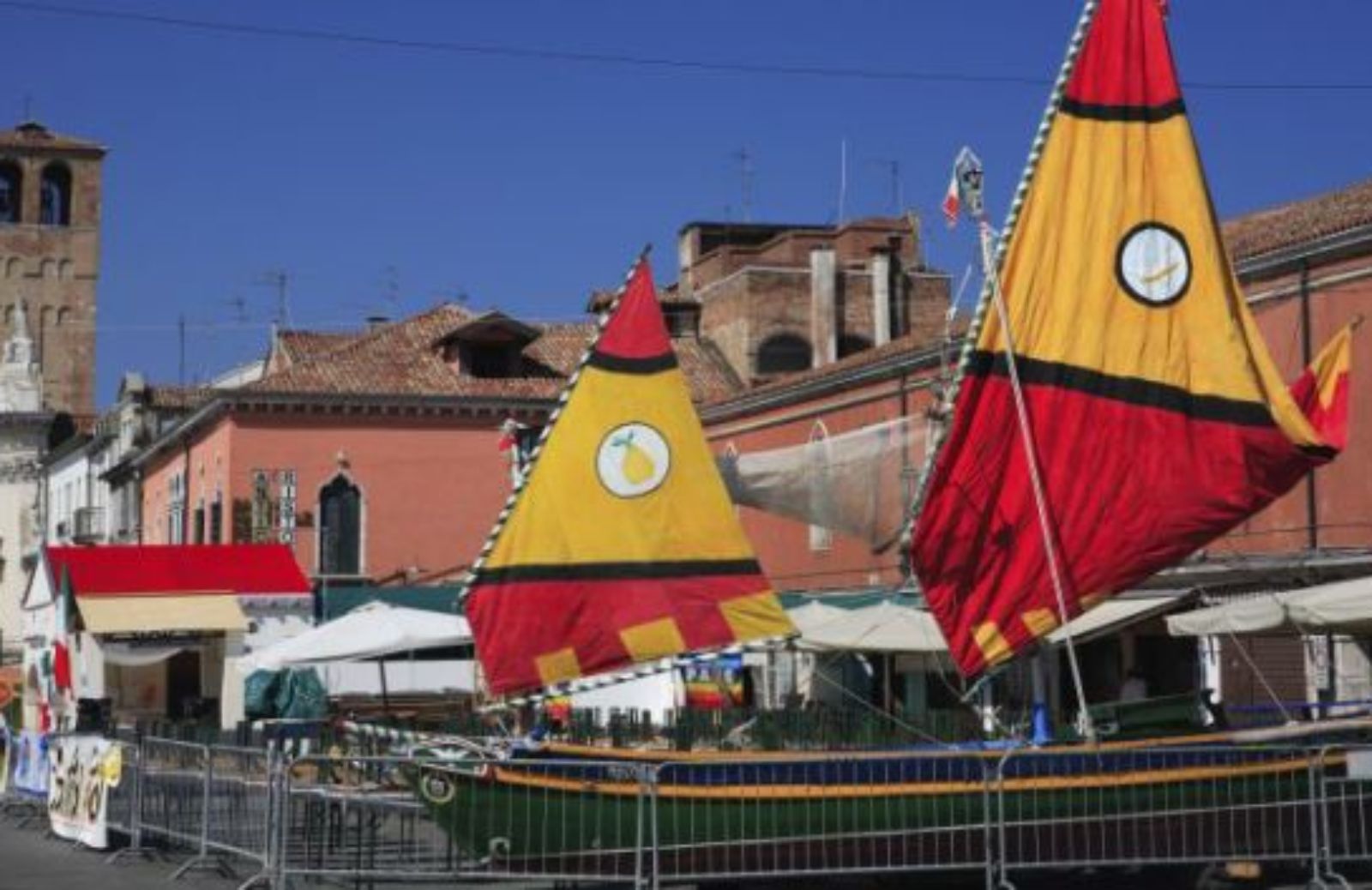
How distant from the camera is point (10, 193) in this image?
91000 millimetres

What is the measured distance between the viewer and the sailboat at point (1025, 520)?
41.8 ft

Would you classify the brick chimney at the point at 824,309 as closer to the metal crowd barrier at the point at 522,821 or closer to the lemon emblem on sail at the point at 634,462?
the lemon emblem on sail at the point at 634,462

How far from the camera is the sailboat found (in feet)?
41.8

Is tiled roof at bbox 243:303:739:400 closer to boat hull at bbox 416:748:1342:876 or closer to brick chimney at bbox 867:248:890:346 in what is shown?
brick chimney at bbox 867:248:890:346

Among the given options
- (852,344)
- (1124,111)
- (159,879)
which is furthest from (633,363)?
(852,344)

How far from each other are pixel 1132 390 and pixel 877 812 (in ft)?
12.0

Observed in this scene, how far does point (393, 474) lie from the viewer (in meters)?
44.7

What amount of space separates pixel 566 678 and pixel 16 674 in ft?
102

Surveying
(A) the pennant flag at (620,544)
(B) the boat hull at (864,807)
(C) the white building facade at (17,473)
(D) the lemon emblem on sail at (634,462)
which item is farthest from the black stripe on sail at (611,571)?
(C) the white building facade at (17,473)

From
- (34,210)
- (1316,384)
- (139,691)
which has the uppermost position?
(34,210)

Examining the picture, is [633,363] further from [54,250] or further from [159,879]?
[54,250]

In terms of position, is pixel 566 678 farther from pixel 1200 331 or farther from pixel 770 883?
pixel 1200 331

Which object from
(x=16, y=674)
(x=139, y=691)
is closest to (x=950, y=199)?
(x=139, y=691)

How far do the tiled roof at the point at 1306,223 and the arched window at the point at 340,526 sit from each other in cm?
2129
